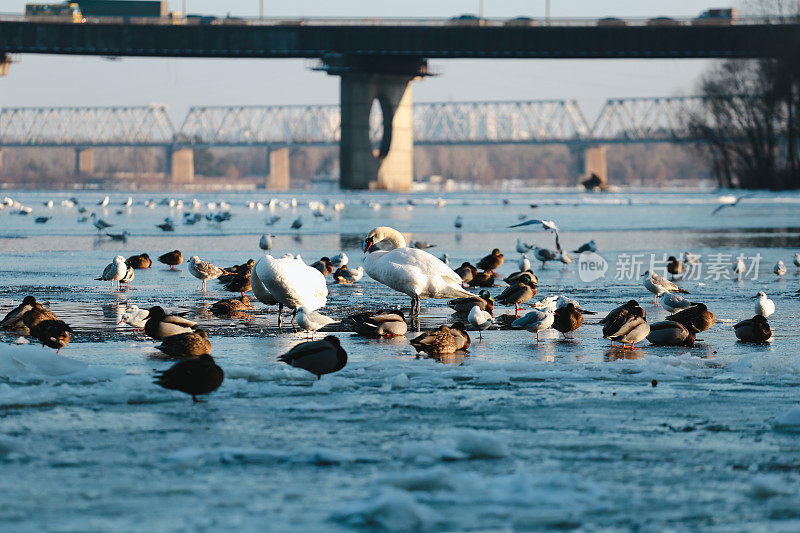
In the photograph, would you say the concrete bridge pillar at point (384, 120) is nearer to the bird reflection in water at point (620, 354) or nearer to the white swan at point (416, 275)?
the white swan at point (416, 275)

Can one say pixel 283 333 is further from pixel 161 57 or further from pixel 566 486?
pixel 161 57

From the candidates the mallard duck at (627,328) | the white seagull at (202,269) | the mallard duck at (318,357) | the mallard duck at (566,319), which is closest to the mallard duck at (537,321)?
the mallard duck at (566,319)

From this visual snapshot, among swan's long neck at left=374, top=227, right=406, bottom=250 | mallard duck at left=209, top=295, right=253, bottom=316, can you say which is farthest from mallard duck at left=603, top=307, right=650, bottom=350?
swan's long neck at left=374, top=227, right=406, bottom=250

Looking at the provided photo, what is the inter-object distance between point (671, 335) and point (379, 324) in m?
2.78

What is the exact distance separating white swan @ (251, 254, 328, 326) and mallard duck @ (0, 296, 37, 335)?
2.29 metres

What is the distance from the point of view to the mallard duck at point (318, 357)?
27.9 feet

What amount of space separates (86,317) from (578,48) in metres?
79.7

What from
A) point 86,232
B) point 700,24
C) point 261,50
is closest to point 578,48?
point 700,24

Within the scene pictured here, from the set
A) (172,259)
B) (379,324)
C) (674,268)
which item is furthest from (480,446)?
(172,259)

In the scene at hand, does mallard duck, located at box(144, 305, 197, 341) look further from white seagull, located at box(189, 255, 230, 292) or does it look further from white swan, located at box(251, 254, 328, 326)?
white seagull, located at box(189, 255, 230, 292)

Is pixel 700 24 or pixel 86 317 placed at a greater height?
pixel 700 24

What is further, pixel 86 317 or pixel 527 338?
pixel 86 317

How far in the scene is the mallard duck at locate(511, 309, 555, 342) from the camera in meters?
10.9

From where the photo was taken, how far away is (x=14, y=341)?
10445 millimetres
